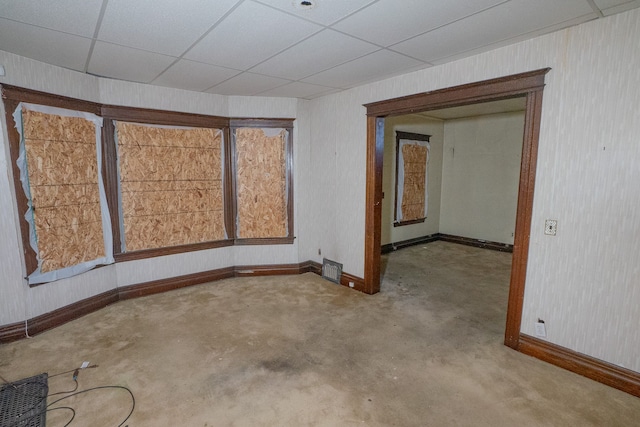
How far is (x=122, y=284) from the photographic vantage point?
390 cm

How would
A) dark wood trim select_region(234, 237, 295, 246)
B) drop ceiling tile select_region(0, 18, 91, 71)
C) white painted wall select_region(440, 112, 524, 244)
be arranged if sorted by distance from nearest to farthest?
drop ceiling tile select_region(0, 18, 91, 71), dark wood trim select_region(234, 237, 295, 246), white painted wall select_region(440, 112, 524, 244)

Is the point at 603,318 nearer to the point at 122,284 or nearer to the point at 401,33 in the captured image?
the point at 401,33

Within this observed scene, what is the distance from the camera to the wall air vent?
446 cm

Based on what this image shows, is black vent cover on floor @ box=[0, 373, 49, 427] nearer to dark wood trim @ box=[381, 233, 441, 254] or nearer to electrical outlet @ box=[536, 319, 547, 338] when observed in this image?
electrical outlet @ box=[536, 319, 547, 338]

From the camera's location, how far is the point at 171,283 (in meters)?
4.20

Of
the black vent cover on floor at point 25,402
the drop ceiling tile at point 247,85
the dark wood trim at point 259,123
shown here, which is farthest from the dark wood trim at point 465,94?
the black vent cover on floor at point 25,402

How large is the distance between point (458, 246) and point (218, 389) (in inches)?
227

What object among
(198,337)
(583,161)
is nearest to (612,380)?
(583,161)

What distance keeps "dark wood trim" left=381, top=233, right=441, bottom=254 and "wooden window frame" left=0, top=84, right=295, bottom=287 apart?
7.44ft

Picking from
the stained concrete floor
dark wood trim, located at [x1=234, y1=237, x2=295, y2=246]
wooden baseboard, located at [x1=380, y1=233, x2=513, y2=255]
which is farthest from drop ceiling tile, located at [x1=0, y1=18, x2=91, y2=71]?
wooden baseboard, located at [x1=380, y1=233, x2=513, y2=255]

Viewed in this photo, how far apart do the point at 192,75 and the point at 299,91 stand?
1.33 metres

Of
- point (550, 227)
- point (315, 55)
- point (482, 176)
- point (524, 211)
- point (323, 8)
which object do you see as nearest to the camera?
point (323, 8)

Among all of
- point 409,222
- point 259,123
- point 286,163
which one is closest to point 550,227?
point 286,163

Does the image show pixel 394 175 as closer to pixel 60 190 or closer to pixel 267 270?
pixel 267 270
